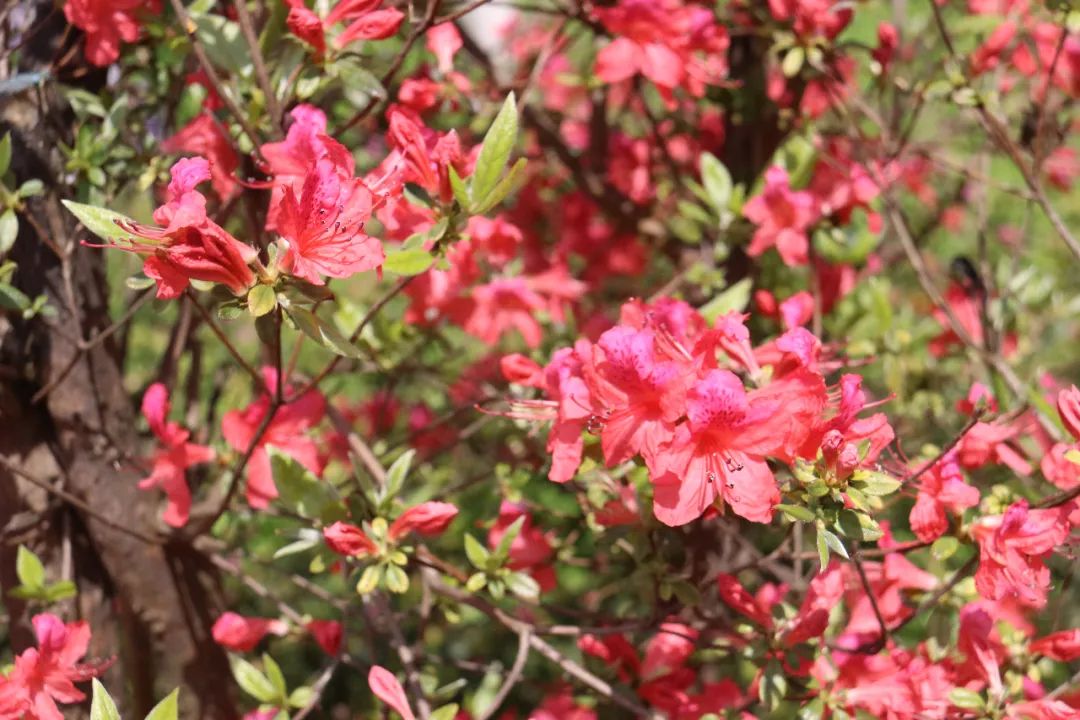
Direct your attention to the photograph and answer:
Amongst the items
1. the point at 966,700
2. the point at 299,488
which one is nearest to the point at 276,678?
the point at 299,488

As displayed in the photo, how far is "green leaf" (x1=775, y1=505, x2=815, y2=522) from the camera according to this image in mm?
932

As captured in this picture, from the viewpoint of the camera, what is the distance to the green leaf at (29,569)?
1.32m

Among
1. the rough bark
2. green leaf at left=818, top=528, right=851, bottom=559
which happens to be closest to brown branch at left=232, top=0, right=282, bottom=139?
the rough bark

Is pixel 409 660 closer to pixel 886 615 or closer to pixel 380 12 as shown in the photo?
pixel 886 615

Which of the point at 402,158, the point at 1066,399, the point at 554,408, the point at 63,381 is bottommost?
the point at 63,381

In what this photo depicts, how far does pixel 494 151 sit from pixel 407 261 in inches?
5.2

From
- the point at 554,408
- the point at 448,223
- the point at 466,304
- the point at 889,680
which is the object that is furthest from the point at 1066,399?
the point at 466,304

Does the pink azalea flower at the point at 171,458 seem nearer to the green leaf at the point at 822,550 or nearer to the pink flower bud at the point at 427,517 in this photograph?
the pink flower bud at the point at 427,517

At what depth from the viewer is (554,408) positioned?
3.84ft

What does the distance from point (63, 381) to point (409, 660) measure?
0.56m

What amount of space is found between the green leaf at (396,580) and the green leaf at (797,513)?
0.42m

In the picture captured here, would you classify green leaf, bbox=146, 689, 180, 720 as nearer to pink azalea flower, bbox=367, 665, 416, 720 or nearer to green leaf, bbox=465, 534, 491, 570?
A: pink azalea flower, bbox=367, 665, 416, 720

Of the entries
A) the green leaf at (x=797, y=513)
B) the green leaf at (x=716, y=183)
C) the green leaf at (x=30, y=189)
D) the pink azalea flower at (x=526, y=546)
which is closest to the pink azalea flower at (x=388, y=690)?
the pink azalea flower at (x=526, y=546)

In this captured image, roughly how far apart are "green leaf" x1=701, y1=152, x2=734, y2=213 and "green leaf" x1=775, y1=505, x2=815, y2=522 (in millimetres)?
847
